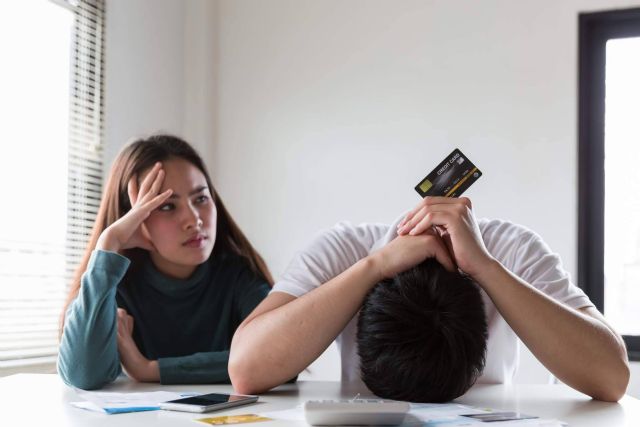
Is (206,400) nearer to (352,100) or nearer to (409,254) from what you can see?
(409,254)

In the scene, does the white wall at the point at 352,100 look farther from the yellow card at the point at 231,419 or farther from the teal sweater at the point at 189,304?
the yellow card at the point at 231,419

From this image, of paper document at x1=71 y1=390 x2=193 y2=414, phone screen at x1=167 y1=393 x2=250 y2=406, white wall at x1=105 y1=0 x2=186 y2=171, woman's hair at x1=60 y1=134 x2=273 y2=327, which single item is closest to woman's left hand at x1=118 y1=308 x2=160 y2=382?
paper document at x1=71 y1=390 x2=193 y2=414

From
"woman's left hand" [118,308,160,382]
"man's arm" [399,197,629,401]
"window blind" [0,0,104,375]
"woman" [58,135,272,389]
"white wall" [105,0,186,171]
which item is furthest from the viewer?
"white wall" [105,0,186,171]

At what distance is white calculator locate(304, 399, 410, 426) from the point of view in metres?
1.03

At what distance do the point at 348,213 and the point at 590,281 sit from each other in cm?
100

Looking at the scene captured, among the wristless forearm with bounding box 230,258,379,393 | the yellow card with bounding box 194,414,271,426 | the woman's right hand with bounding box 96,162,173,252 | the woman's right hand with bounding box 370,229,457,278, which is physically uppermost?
the woman's right hand with bounding box 96,162,173,252

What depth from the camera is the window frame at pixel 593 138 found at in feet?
10.5

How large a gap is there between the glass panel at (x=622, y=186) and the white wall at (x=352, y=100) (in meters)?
0.19

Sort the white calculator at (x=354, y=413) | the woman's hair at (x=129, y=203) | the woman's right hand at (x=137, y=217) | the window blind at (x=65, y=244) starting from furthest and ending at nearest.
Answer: the window blind at (x=65, y=244), the woman's hair at (x=129, y=203), the woman's right hand at (x=137, y=217), the white calculator at (x=354, y=413)

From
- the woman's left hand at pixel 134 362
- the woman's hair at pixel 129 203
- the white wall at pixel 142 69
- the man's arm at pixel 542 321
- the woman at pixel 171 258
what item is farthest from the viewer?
the white wall at pixel 142 69

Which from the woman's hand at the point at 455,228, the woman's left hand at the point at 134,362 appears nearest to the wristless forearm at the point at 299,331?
the woman's hand at the point at 455,228

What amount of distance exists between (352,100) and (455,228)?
2215mm

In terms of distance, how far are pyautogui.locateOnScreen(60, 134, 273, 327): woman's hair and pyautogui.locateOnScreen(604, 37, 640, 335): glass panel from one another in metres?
1.80

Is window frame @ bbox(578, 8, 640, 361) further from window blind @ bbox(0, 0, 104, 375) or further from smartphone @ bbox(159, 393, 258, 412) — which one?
smartphone @ bbox(159, 393, 258, 412)
